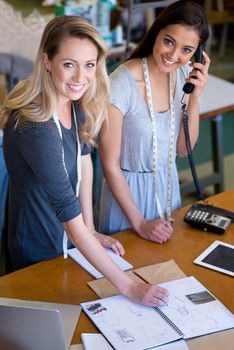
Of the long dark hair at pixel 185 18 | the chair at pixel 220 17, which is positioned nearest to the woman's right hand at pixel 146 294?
the long dark hair at pixel 185 18

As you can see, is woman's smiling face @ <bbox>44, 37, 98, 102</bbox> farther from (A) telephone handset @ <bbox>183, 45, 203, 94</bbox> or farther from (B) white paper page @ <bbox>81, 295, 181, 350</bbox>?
(B) white paper page @ <bbox>81, 295, 181, 350</bbox>

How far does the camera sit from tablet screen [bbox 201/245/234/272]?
1.88 m

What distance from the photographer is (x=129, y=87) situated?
6.78ft

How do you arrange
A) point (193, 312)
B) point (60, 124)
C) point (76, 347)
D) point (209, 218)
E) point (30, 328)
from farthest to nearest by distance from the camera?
point (209, 218) < point (60, 124) < point (193, 312) < point (76, 347) < point (30, 328)

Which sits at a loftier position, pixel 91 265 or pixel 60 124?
pixel 60 124

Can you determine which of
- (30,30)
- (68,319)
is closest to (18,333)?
(68,319)

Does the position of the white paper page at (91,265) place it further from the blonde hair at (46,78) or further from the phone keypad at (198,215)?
the blonde hair at (46,78)

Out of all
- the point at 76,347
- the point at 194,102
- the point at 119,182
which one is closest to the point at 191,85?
the point at 194,102

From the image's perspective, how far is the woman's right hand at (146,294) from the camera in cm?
167

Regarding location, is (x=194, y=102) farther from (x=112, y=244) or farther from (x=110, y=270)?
(x=110, y=270)

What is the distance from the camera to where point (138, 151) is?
2143mm

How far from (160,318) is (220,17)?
17.1ft

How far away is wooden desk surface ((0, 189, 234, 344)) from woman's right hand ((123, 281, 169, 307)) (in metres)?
0.12

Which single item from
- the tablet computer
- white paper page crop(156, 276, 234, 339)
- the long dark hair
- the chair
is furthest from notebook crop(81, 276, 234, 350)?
the chair
